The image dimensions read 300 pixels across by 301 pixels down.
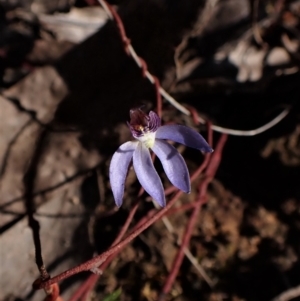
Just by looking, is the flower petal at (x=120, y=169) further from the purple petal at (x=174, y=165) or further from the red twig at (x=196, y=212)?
the red twig at (x=196, y=212)

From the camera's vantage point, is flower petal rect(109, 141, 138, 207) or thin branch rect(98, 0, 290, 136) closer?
flower petal rect(109, 141, 138, 207)

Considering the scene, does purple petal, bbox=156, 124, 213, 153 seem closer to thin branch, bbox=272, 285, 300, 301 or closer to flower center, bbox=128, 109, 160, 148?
flower center, bbox=128, 109, 160, 148

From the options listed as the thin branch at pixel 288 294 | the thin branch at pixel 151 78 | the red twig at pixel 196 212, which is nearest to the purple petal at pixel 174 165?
the thin branch at pixel 151 78

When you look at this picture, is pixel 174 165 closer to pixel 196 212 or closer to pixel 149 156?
pixel 149 156

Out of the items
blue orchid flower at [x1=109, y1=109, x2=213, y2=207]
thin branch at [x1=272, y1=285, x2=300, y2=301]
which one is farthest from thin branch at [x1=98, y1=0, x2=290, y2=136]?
thin branch at [x1=272, y1=285, x2=300, y2=301]

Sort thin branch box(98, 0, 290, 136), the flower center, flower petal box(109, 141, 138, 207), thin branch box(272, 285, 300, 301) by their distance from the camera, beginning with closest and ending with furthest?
flower petal box(109, 141, 138, 207)
the flower center
thin branch box(98, 0, 290, 136)
thin branch box(272, 285, 300, 301)

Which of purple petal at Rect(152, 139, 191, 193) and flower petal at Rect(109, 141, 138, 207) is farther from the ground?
flower petal at Rect(109, 141, 138, 207)

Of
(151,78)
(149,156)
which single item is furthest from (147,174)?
(151,78)
